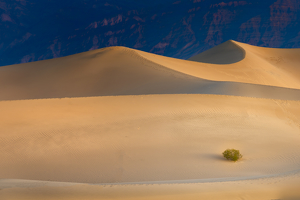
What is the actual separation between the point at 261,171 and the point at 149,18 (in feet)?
261

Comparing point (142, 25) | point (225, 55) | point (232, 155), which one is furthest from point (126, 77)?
point (142, 25)

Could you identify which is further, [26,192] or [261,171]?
[261,171]

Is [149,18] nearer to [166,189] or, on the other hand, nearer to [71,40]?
[71,40]

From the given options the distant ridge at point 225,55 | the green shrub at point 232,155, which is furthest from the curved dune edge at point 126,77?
the green shrub at point 232,155

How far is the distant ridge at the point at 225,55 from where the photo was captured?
25.8 meters

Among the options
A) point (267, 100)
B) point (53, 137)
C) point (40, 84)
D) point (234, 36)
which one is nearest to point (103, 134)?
point (53, 137)

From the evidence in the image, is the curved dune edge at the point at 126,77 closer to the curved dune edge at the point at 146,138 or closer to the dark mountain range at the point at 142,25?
the curved dune edge at the point at 146,138

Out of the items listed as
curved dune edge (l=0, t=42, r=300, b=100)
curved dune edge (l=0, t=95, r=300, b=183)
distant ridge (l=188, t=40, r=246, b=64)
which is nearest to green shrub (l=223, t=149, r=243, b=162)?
curved dune edge (l=0, t=95, r=300, b=183)

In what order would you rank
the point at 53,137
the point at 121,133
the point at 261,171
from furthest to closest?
the point at 121,133 → the point at 53,137 → the point at 261,171

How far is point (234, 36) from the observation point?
71.6 metres

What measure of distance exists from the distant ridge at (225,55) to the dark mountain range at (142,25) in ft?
141

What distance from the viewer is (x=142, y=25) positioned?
82.1 metres

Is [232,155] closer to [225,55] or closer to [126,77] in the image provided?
[126,77]

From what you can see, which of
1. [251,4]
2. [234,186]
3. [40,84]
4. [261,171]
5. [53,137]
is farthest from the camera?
[251,4]
